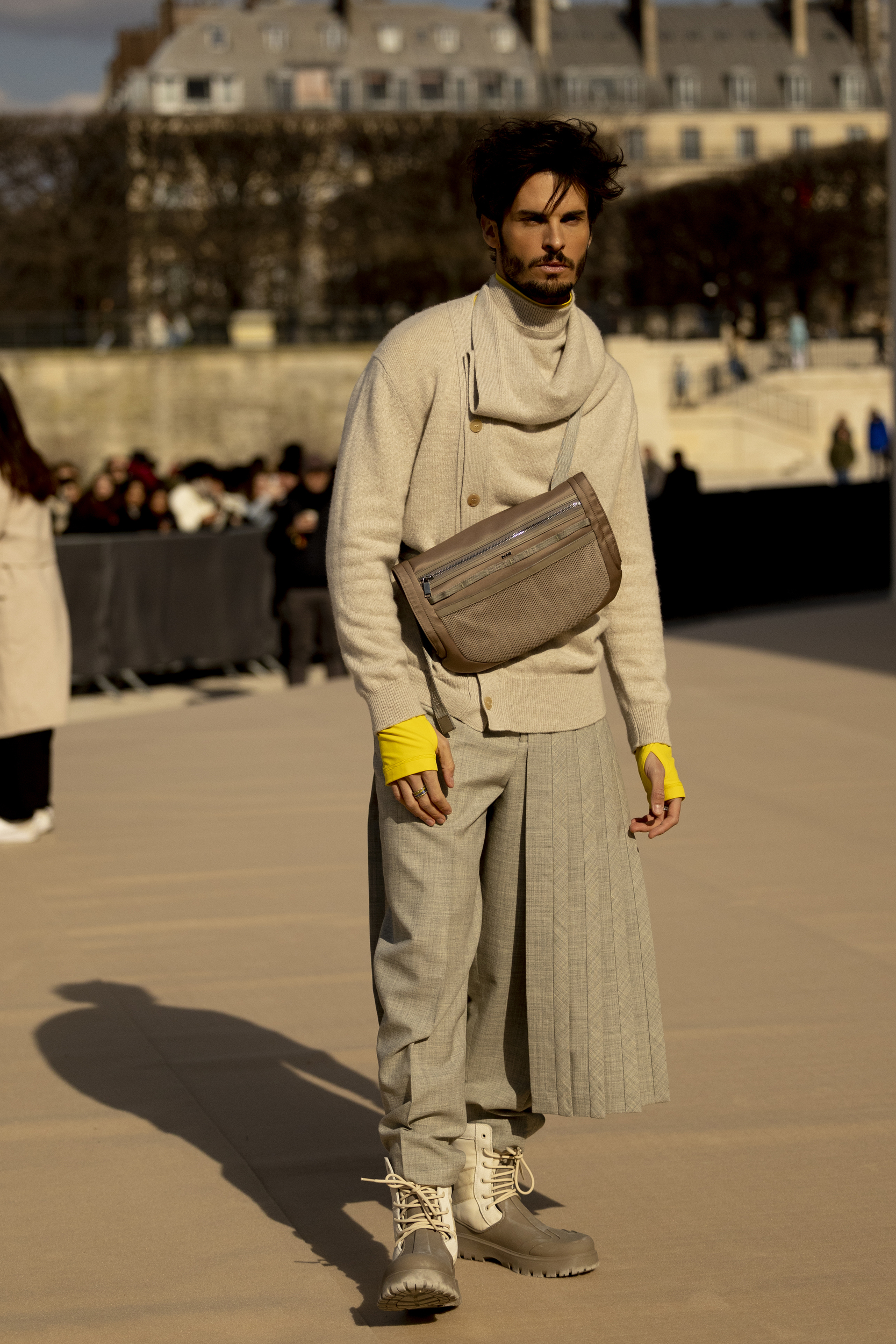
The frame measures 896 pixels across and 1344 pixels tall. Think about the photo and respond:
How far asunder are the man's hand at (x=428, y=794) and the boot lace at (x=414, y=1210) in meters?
→ 0.59

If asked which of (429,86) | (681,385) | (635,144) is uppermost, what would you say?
(429,86)

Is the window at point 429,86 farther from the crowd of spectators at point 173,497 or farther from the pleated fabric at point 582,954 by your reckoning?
the pleated fabric at point 582,954

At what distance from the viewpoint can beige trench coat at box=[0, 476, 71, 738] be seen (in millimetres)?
7145

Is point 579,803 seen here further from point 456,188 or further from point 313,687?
point 456,188

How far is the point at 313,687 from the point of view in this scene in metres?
11.8

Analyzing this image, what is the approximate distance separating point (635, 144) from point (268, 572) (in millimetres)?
70261

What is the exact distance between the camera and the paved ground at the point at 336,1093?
10.5 ft

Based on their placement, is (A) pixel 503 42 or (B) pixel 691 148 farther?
(B) pixel 691 148

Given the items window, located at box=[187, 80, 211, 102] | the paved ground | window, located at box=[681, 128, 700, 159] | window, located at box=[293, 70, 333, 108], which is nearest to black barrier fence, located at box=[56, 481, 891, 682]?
the paved ground

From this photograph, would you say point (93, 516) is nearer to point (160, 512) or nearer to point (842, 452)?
point (160, 512)

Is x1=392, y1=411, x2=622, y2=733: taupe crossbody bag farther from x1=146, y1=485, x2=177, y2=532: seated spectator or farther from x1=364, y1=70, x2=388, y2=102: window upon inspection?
x1=364, y1=70, x2=388, y2=102: window

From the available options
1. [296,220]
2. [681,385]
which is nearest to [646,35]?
[296,220]

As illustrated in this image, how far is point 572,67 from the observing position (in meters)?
81.5

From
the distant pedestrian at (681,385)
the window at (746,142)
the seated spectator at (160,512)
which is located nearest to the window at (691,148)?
the window at (746,142)
